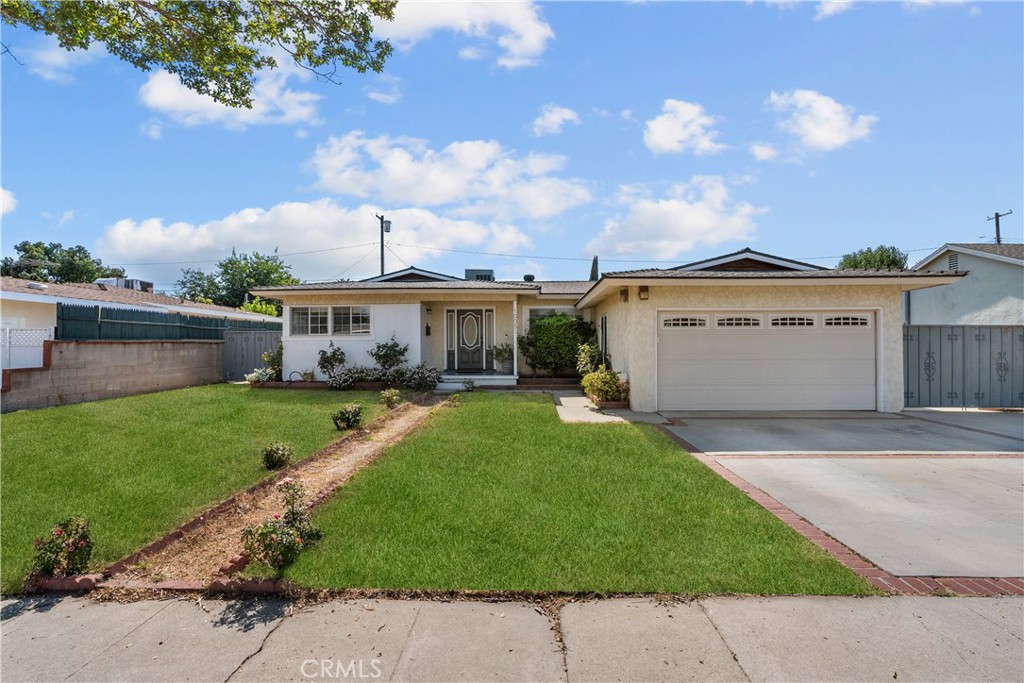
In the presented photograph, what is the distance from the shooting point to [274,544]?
3.33 m

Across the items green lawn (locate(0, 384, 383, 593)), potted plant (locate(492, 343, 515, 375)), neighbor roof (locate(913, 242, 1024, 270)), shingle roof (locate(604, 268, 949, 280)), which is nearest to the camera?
green lawn (locate(0, 384, 383, 593))

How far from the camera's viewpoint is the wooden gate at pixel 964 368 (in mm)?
10539

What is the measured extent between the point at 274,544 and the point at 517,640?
189 centimetres

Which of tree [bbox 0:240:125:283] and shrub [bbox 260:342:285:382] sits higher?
tree [bbox 0:240:125:283]

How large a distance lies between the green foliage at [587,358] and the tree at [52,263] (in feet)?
126

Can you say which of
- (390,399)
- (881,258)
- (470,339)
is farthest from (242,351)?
(881,258)

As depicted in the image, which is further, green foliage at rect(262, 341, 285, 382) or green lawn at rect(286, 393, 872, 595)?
green foliage at rect(262, 341, 285, 382)

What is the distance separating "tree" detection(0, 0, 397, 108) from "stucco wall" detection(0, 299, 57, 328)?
9944mm

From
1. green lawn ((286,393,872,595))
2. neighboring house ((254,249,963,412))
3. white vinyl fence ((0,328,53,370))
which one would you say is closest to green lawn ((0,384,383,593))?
white vinyl fence ((0,328,53,370))

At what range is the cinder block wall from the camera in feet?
29.9

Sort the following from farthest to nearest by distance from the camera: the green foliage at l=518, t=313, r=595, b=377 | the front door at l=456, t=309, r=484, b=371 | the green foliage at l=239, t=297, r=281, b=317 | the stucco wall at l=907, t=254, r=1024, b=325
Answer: the green foliage at l=239, t=297, r=281, b=317
the front door at l=456, t=309, r=484, b=371
the stucco wall at l=907, t=254, r=1024, b=325
the green foliage at l=518, t=313, r=595, b=377

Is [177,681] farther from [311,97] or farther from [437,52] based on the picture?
[437,52]

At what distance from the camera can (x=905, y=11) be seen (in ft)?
23.7

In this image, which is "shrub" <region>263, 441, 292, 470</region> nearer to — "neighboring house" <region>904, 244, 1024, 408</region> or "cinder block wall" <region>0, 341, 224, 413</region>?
"cinder block wall" <region>0, 341, 224, 413</region>
